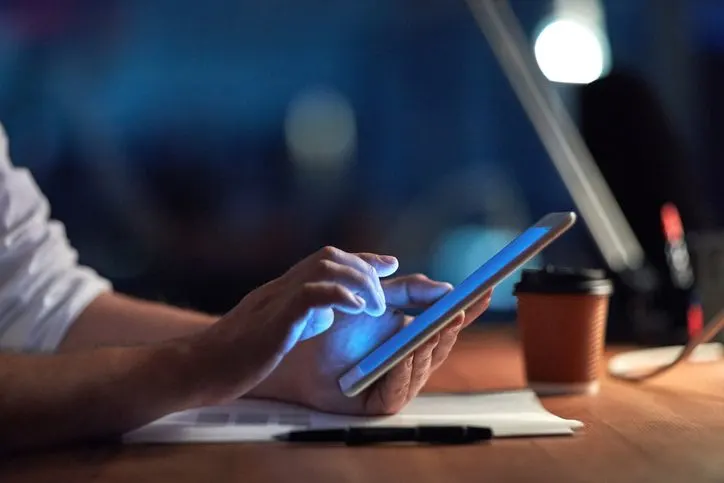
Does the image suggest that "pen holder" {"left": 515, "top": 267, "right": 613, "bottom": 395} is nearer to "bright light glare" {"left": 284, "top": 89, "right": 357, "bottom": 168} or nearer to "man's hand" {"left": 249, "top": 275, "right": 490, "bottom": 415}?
"man's hand" {"left": 249, "top": 275, "right": 490, "bottom": 415}

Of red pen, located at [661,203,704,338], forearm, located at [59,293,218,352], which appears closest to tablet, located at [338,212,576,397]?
forearm, located at [59,293,218,352]

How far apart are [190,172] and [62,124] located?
0.21 m

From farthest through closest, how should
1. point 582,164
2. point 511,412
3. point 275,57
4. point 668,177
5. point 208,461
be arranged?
point 275,57, point 668,177, point 582,164, point 511,412, point 208,461

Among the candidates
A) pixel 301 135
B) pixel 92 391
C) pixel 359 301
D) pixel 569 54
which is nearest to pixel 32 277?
pixel 92 391

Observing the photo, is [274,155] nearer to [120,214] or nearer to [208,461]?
[120,214]

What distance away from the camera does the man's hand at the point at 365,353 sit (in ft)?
2.08

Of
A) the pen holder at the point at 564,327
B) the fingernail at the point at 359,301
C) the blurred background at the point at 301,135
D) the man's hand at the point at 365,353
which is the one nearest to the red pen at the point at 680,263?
the blurred background at the point at 301,135

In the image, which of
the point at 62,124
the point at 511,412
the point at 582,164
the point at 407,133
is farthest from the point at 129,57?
the point at 511,412

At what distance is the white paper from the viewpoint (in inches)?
22.7

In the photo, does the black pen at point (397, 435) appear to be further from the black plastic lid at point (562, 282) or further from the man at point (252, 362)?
the black plastic lid at point (562, 282)

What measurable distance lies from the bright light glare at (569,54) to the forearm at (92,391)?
98 cm

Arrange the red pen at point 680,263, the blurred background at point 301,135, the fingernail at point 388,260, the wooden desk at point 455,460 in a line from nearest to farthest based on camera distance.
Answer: the wooden desk at point 455,460 → the fingernail at point 388,260 → the red pen at point 680,263 → the blurred background at point 301,135

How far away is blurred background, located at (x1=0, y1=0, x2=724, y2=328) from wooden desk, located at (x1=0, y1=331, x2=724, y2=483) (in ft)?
2.23

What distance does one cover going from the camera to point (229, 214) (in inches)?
51.6
